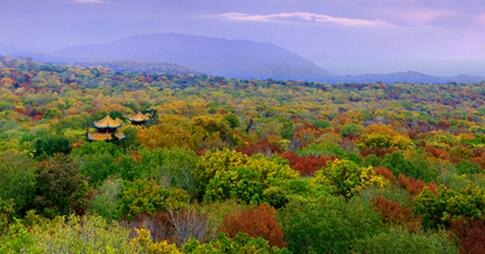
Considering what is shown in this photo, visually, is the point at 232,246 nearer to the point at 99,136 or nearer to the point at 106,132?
the point at 99,136

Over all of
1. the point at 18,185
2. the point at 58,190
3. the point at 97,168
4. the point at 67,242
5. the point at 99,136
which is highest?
the point at 67,242

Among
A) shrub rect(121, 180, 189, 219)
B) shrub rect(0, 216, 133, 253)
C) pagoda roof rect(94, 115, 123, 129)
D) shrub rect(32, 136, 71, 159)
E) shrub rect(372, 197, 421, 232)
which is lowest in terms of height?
shrub rect(32, 136, 71, 159)

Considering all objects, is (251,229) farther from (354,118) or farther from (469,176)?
(354,118)

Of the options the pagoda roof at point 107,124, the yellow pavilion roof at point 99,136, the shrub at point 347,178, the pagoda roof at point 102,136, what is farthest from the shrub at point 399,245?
the pagoda roof at point 107,124

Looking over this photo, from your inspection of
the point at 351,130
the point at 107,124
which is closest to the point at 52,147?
the point at 107,124

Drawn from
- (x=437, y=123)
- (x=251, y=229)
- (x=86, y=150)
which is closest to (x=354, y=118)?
(x=437, y=123)

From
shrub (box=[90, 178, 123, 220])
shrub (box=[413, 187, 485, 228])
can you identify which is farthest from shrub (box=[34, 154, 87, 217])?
shrub (box=[413, 187, 485, 228])

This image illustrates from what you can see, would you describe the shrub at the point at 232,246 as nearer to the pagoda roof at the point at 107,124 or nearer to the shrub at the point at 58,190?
the shrub at the point at 58,190

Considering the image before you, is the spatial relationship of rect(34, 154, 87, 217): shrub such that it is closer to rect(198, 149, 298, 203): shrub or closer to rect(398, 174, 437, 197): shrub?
rect(198, 149, 298, 203): shrub
